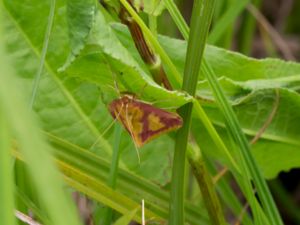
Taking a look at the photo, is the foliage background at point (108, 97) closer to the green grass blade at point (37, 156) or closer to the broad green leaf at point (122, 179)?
the broad green leaf at point (122, 179)

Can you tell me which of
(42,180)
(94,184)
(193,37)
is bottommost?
(42,180)

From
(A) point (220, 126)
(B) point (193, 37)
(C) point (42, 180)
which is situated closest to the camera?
(C) point (42, 180)

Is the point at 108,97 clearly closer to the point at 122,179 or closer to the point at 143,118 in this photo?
the point at 122,179

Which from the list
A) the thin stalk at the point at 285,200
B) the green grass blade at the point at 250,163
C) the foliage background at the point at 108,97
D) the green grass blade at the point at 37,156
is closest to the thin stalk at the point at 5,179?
the green grass blade at the point at 37,156

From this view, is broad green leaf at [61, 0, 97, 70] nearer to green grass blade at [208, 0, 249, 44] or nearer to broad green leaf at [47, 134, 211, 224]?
broad green leaf at [47, 134, 211, 224]

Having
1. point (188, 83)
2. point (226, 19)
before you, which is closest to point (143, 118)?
point (188, 83)

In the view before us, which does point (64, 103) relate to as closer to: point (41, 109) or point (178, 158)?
point (41, 109)

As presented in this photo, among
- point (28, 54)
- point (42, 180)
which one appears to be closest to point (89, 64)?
point (28, 54)

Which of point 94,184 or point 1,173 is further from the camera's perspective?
point 94,184
